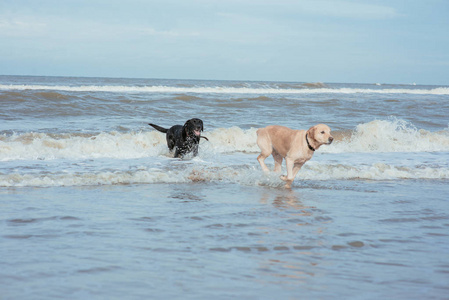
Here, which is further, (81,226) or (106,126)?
(106,126)

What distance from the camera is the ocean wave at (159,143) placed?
1004 cm

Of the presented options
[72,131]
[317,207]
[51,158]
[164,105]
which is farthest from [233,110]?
[317,207]

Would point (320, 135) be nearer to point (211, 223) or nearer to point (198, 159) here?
point (211, 223)

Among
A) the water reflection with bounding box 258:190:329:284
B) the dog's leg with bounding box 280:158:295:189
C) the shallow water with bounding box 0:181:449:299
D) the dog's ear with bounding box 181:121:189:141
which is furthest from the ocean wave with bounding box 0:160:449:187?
the water reflection with bounding box 258:190:329:284

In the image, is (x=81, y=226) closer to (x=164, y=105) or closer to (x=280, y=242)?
(x=280, y=242)

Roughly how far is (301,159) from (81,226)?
11.1 ft

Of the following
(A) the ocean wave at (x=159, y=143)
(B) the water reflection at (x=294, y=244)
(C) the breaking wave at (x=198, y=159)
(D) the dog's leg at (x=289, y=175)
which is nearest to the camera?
(B) the water reflection at (x=294, y=244)

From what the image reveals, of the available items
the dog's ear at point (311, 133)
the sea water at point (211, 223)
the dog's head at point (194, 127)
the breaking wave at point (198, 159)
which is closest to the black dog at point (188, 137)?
the dog's head at point (194, 127)

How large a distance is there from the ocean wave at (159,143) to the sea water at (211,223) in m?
0.07

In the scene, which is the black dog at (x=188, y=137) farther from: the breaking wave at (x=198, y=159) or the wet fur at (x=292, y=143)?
the wet fur at (x=292, y=143)

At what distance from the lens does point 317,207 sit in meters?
5.77

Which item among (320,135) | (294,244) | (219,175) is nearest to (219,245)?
(294,244)

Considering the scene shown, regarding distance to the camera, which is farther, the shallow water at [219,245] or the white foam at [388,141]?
the white foam at [388,141]

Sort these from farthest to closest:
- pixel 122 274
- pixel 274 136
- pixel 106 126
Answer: pixel 106 126
pixel 274 136
pixel 122 274
